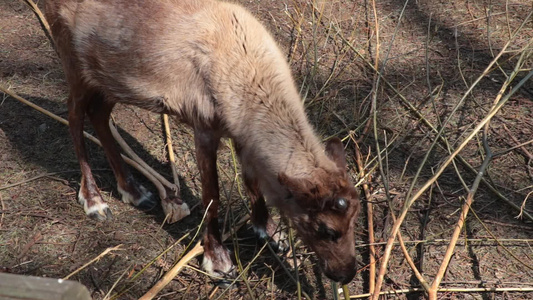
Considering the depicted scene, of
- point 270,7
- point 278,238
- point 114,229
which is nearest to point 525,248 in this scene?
point 278,238

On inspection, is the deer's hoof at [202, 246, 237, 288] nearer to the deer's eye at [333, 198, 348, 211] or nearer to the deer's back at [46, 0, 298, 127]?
the deer's back at [46, 0, 298, 127]

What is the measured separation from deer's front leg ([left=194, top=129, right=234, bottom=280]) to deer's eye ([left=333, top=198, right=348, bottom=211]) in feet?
3.41

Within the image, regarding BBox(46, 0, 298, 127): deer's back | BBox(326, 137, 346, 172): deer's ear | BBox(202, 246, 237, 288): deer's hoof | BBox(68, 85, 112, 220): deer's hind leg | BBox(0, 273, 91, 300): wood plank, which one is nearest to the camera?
BBox(0, 273, 91, 300): wood plank

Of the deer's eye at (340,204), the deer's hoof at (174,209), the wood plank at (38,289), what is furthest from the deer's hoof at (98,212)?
the wood plank at (38,289)

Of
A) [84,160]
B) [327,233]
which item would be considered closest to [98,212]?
[84,160]

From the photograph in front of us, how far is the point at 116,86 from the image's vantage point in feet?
15.8

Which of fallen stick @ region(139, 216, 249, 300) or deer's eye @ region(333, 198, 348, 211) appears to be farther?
fallen stick @ region(139, 216, 249, 300)

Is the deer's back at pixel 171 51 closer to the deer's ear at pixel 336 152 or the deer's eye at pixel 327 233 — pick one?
the deer's ear at pixel 336 152

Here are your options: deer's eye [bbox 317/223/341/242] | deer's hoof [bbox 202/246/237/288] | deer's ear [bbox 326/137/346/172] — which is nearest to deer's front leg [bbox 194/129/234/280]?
deer's hoof [bbox 202/246/237/288]

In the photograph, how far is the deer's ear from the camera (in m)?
4.23

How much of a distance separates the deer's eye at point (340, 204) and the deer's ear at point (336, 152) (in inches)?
13.8

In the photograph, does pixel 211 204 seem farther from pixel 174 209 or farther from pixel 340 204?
pixel 340 204

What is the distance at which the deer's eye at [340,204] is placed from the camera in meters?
3.90

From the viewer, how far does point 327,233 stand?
407cm
